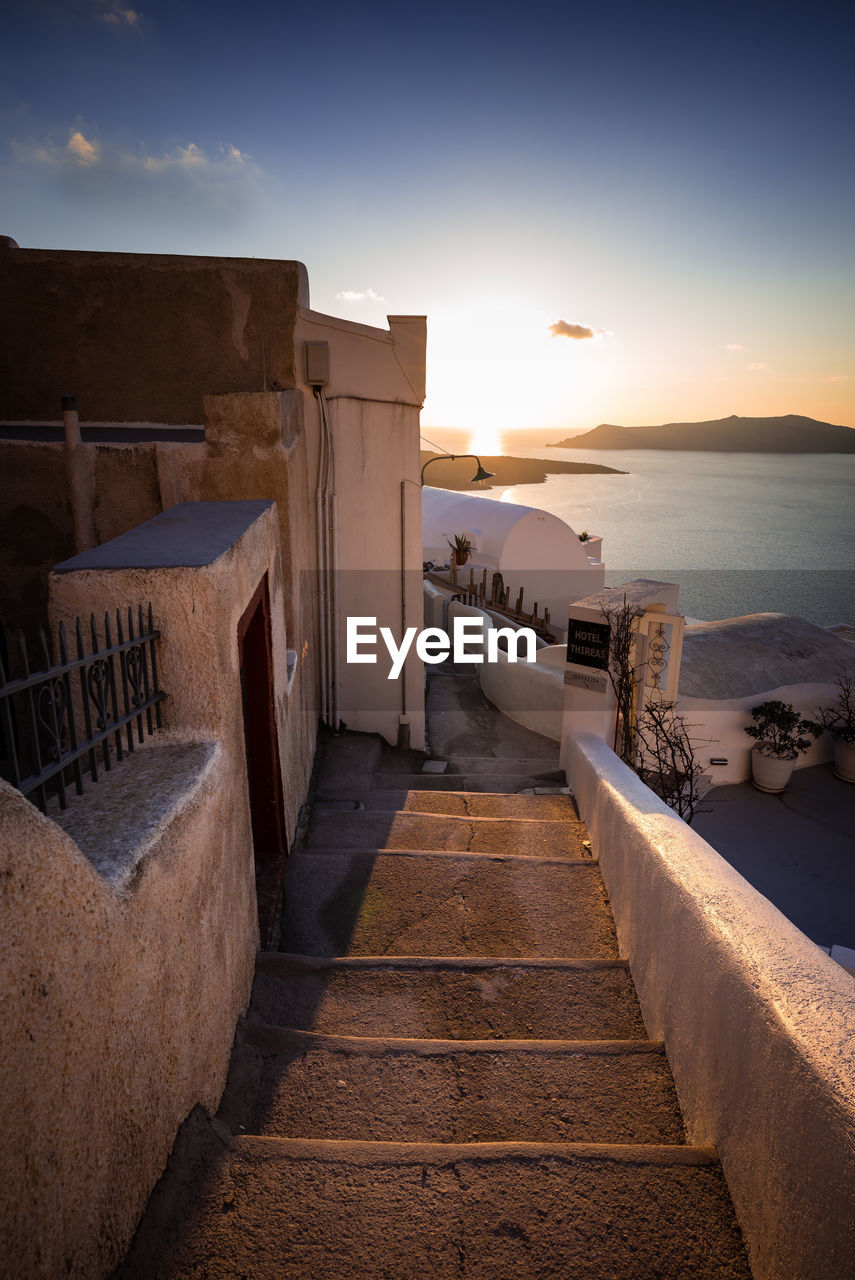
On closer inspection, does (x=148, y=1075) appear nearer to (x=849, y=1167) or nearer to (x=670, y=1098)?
(x=849, y=1167)

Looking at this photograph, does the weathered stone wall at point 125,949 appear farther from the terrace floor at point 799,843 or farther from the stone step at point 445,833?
the terrace floor at point 799,843

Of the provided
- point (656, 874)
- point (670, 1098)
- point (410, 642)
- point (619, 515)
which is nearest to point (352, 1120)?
point (670, 1098)

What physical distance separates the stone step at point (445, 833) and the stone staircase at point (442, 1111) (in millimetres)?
608

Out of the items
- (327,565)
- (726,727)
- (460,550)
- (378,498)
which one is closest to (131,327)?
(327,565)

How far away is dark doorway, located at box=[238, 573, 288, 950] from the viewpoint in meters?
4.51

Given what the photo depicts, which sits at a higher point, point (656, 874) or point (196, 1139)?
point (656, 874)

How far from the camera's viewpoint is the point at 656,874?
3.47 metres

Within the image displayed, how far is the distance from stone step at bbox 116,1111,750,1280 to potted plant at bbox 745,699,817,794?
37.3ft

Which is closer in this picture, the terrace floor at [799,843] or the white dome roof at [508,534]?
the terrace floor at [799,843]

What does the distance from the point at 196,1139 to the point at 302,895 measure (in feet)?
7.87

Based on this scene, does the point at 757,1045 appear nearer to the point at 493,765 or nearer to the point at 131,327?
the point at 131,327

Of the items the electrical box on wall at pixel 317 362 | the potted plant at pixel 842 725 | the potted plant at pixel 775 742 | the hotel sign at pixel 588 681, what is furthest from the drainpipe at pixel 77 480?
the potted plant at pixel 842 725

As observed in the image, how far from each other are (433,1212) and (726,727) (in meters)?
11.9

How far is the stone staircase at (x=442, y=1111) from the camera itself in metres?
2.18
